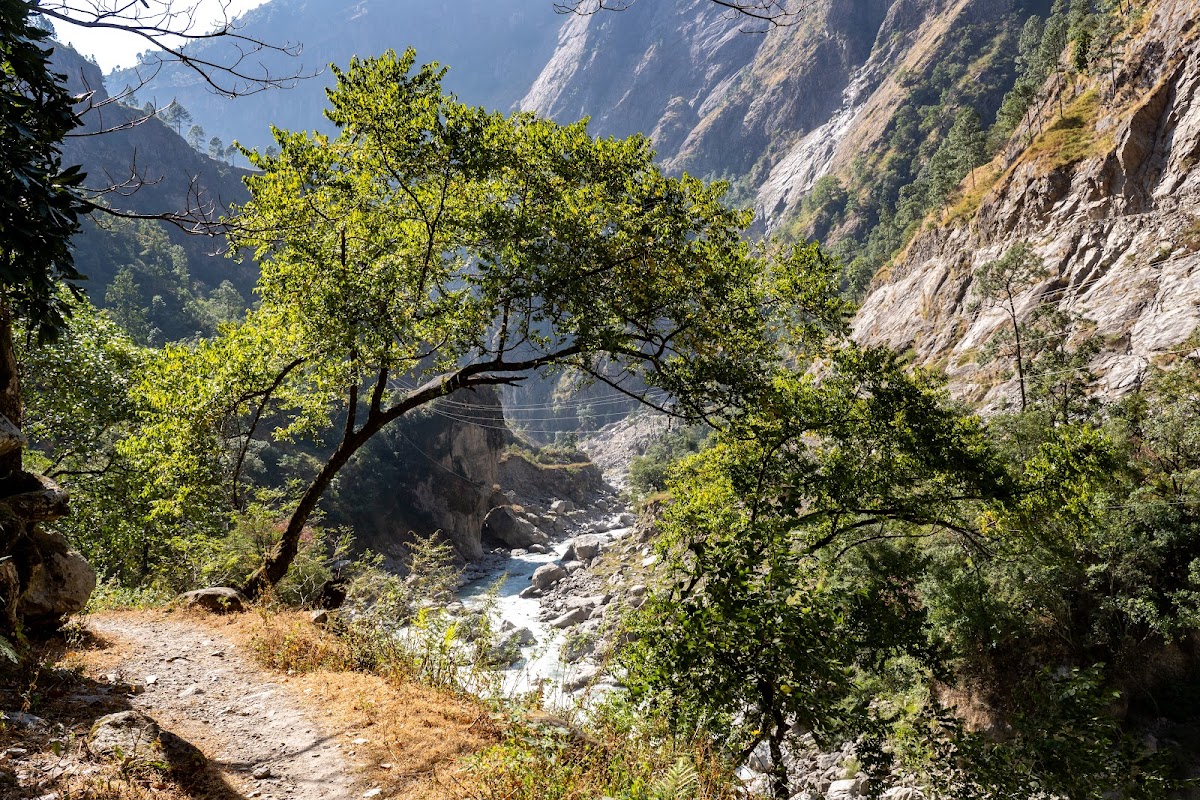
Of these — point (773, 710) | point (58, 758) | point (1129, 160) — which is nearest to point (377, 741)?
point (58, 758)

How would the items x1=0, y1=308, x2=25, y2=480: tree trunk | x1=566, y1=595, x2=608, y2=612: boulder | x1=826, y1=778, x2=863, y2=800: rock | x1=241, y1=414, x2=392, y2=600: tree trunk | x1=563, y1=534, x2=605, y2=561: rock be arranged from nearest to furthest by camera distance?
x1=0, y1=308, x2=25, y2=480: tree trunk
x1=241, y1=414, x2=392, y2=600: tree trunk
x1=826, y1=778, x2=863, y2=800: rock
x1=566, y1=595, x2=608, y2=612: boulder
x1=563, y1=534, x2=605, y2=561: rock

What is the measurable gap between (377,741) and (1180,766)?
67.2 feet

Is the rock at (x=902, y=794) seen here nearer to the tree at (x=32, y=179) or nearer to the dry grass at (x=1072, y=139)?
the tree at (x=32, y=179)

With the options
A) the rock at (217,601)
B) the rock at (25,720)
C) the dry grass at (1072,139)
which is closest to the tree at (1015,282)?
the dry grass at (1072,139)

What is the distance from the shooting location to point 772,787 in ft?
20.8

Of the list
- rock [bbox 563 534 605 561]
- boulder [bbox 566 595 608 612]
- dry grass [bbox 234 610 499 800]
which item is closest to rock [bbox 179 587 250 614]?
dry grass [bbox 234 610 499 800]

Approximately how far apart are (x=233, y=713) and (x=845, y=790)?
1591 centimetres

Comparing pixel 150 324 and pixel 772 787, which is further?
pixel 150 324

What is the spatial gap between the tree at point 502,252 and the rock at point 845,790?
13287mm

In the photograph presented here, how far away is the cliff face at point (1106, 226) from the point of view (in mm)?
31766

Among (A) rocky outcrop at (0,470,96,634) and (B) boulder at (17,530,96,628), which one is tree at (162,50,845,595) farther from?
(B) boulder at (17,530,96,628)

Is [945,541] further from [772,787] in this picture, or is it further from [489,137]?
[489,137]

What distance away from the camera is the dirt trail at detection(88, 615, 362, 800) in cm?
444

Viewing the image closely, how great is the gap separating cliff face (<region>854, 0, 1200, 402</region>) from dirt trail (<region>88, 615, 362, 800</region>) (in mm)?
37031
